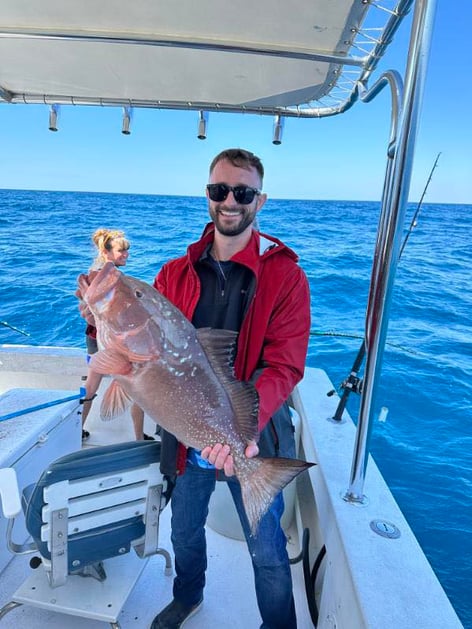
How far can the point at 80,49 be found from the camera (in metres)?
2.40

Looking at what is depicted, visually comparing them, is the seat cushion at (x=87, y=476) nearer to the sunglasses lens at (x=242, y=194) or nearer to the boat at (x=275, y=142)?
the boat at (x=275, y=142)

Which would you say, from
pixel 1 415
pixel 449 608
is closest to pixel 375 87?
pixel 449 608

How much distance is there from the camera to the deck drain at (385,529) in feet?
6.22

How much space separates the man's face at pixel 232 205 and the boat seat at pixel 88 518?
1100 millimetres

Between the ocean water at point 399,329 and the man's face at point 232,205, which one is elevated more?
the man's face at point 232,205

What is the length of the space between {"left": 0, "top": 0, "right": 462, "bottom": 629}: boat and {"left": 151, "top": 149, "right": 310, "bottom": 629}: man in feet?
0.96

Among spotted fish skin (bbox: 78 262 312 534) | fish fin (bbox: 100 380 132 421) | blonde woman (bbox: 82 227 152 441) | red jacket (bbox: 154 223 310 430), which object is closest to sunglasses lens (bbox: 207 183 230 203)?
red jacket (bbox: 154 223 310 430)

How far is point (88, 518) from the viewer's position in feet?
6.26

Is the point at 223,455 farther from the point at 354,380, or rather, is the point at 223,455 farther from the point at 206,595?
the point at 206,595

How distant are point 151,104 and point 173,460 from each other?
8.02 feet

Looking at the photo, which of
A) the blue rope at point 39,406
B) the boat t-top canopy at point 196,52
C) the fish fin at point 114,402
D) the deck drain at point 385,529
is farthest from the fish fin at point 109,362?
the boat t-top canopy at point 196,52

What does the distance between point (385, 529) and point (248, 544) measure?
24.8 inches

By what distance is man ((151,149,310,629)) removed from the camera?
6.39ft

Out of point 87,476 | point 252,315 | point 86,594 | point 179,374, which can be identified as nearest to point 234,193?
point 252,315
